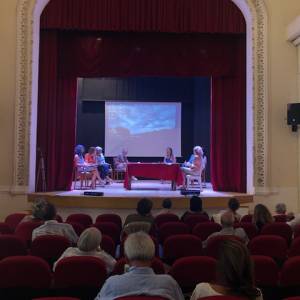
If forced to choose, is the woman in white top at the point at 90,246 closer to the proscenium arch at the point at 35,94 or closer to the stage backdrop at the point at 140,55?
the proscenium arch at the point at 35,94

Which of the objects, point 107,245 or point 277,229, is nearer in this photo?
point 107,245

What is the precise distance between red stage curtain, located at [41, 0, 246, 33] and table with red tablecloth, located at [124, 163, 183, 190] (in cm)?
320

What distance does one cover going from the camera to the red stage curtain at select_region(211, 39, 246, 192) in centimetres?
1084

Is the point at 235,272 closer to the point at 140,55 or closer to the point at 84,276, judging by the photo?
the point at 84,276

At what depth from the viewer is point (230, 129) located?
11328 mm

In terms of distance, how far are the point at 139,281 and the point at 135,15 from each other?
8536 millimetres

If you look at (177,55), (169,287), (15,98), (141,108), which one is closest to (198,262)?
(169,287)

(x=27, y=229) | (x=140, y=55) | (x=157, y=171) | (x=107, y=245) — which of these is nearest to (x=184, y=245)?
(x=107, y=245)

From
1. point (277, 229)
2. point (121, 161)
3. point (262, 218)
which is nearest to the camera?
point (277, 229)

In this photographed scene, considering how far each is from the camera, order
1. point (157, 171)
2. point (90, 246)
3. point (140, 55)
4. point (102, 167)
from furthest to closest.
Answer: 1. point (102, 167)
2. point (157, 171)
3. point (140, 55)
4. point (90, 246)

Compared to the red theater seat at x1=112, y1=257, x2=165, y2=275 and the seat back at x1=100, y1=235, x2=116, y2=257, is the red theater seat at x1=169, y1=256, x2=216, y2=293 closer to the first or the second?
the red theater seat at x1=112, y1=257, x2=165, y2=275

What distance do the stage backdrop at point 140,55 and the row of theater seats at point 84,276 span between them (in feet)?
25.1

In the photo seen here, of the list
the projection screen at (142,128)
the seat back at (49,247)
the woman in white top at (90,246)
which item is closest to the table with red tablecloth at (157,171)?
the projection screen at (142,128)

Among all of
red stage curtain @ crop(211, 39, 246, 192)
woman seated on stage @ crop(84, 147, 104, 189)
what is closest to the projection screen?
woman seated on stage @ crop(84, 147, 104, 189)
